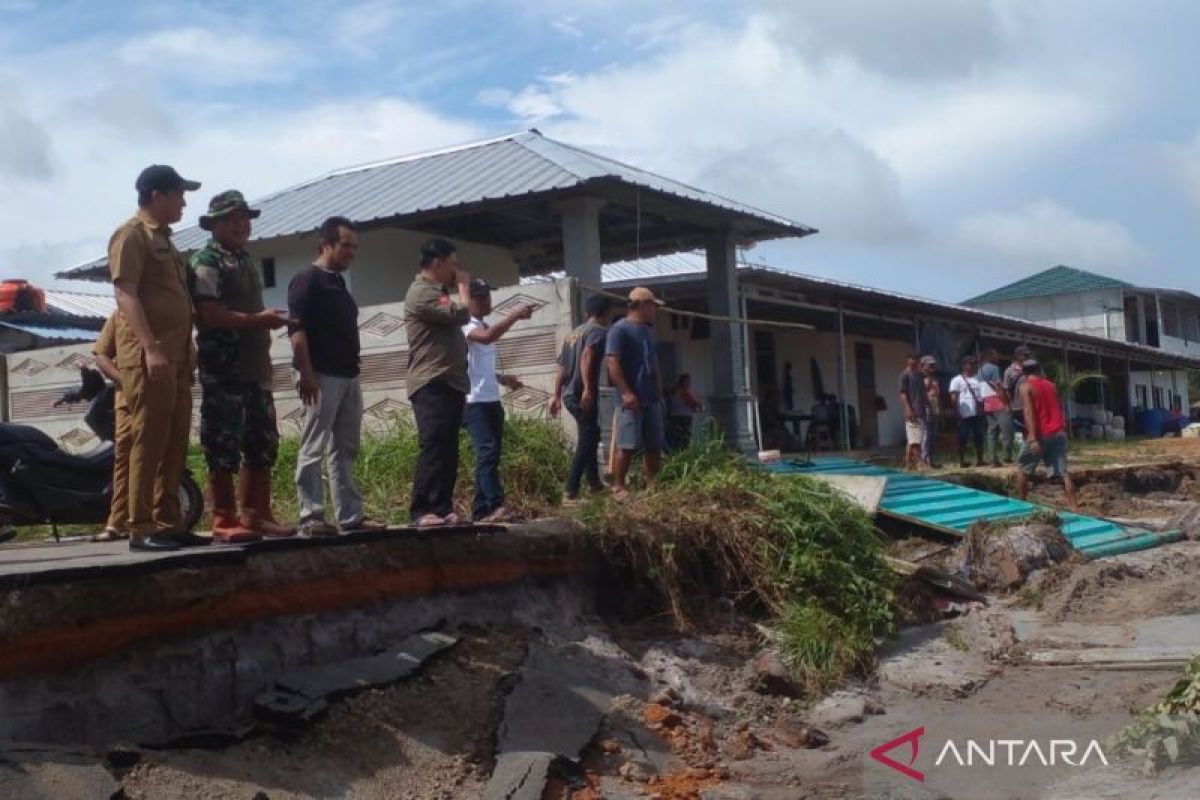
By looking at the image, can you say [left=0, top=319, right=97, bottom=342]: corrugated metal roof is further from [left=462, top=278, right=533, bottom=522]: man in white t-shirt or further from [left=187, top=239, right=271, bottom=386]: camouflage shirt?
[left=187, top=239, right=271, bottom=386]: camouflage shirt

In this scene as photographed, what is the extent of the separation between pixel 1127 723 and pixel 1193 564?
506 centimetres

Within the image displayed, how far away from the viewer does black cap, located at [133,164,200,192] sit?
202 inches

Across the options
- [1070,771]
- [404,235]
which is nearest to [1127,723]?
[1070,771]

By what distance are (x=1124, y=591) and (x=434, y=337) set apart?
5.76 meters

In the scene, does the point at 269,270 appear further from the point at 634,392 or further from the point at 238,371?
the point at 238,371

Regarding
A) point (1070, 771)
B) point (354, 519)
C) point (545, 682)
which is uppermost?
point (354, 519)

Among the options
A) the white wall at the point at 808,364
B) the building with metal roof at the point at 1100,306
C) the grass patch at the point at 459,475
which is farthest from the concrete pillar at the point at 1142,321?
the grass patch at the point at 459,475

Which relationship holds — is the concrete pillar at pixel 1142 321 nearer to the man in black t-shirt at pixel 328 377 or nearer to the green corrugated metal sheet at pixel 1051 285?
the green corrugated metal sheet at pixel 1051 285

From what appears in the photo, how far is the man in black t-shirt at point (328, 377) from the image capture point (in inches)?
237

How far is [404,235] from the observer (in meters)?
13.7

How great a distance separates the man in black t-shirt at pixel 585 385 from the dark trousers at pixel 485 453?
869 mm

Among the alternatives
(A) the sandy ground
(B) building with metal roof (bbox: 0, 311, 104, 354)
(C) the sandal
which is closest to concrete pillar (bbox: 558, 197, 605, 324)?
(A) the sandy ground

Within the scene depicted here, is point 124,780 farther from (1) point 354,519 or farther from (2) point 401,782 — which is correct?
(1) point 354,519

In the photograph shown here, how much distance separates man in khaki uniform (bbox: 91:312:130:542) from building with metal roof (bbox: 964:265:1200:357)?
114 ft
